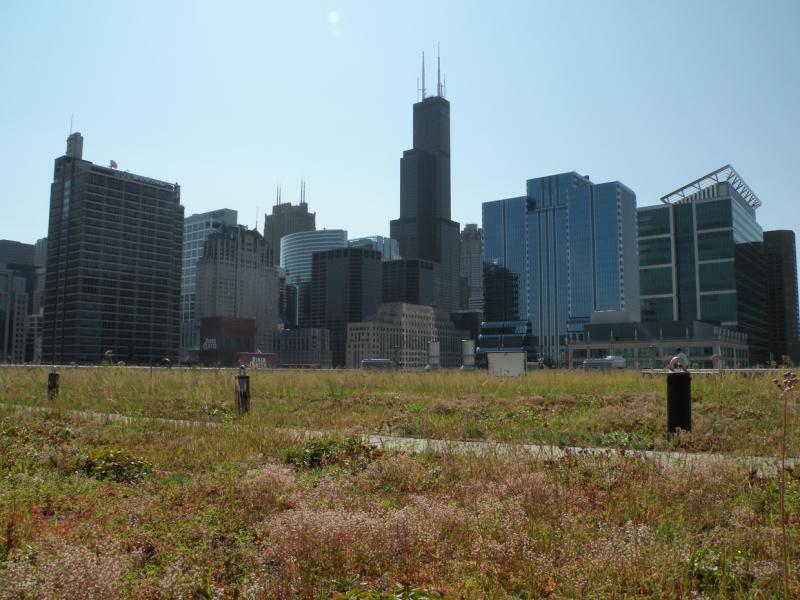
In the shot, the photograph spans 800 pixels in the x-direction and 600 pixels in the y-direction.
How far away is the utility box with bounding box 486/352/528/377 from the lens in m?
31.5

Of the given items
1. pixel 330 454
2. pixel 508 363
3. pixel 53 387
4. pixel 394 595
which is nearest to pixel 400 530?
pixel 394 595

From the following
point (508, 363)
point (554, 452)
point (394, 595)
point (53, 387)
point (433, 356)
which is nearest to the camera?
point (394, 595)

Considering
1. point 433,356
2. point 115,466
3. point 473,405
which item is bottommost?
point 115,466

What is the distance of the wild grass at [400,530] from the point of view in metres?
4.37

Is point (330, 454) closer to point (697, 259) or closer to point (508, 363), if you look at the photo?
point (508, 363)

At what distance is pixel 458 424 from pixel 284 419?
3844 mm

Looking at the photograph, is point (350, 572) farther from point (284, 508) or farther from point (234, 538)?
point (284, 508)

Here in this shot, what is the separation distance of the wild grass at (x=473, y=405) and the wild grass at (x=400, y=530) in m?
2.86

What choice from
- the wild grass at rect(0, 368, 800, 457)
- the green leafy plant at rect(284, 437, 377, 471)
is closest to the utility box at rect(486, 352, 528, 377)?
the wild grass at rect(0, 368, 800, 457)

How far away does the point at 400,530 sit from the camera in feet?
16.8

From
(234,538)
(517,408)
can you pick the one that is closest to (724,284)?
(517,408)

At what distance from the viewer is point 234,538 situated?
17.9 ft

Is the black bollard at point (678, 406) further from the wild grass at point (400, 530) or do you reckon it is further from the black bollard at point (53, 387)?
the black bollard at point (53, 387)

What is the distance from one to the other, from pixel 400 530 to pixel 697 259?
188514mm
